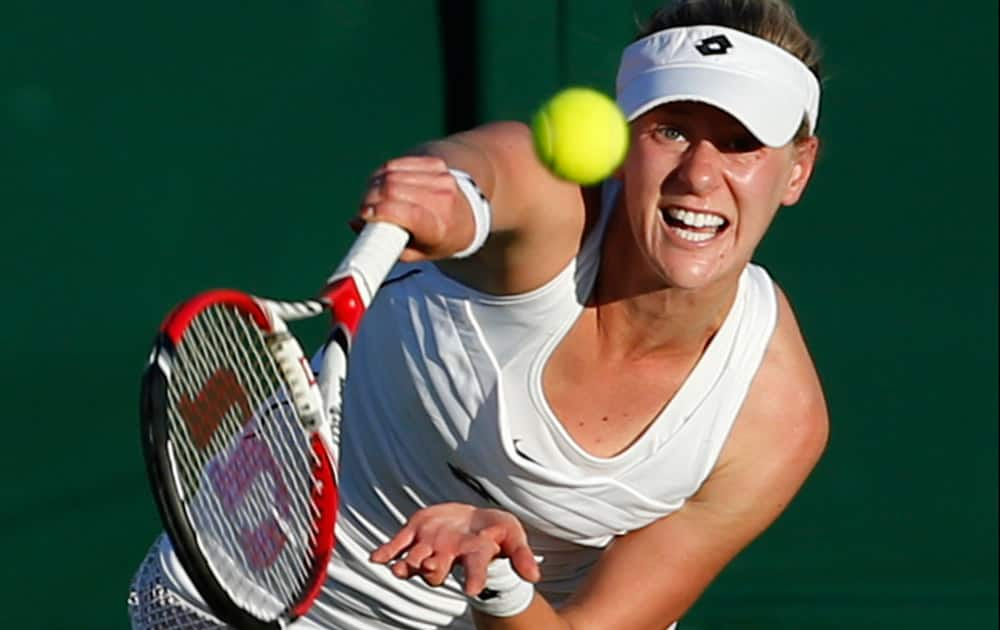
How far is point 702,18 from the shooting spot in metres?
2.59

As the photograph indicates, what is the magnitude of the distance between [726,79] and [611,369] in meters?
0.43

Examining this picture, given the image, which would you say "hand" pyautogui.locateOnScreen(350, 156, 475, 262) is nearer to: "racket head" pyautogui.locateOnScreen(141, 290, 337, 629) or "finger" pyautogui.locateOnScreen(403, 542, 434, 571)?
→ "racket head" pyautogui.locateOnScreen(141, 290, 337, 629)

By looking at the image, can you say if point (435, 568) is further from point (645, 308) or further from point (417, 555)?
point (645, 308)

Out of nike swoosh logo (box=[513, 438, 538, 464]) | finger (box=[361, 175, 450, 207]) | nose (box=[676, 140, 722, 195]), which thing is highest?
finger (box=[361, 175, 450, 207])

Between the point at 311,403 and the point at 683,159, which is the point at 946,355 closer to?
the point at 683,159

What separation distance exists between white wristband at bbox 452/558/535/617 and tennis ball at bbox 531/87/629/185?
0.47m

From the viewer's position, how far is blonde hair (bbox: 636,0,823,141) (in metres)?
2.57

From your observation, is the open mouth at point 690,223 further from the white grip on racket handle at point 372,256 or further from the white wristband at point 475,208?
the white grip on racket handle at point 372,256

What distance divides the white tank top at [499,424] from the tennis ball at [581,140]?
13cm

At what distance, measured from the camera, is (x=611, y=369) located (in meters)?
2.68

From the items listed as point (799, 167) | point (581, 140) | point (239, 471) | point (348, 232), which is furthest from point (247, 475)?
point (348, 232)

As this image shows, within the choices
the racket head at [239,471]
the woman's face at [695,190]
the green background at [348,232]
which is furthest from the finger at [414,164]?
the green background at [348,232]

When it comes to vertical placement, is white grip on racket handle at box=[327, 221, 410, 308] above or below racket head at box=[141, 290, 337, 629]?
above

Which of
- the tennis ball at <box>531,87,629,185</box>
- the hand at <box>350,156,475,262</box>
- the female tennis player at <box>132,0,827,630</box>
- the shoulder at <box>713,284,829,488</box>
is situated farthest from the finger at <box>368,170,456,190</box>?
the shoulder at <box>713,284,829,488</box>
